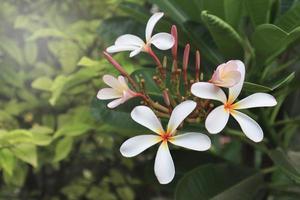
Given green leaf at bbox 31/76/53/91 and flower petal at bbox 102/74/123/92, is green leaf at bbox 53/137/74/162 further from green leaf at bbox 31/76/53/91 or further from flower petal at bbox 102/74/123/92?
flower petal at bbox 102/74/123/92

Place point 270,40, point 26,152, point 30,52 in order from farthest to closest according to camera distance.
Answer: point 30,52
point 26,152
point 270,40

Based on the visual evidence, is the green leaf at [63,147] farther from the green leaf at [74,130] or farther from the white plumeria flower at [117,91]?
the white plumeria flower at [117,91]

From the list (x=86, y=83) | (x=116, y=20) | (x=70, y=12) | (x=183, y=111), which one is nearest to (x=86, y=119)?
(x=86, y=83)

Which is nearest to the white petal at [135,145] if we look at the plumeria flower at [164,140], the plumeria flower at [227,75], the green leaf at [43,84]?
the plumeria flower at [164,140]

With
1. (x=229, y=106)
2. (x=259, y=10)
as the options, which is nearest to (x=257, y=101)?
(x=229, y=106)

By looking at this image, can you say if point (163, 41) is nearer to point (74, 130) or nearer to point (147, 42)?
point (147, 42)

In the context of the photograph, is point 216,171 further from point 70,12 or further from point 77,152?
point 70,12

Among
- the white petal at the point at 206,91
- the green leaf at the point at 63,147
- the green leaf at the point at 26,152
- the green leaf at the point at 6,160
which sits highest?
the white petal at the point at 206,91
